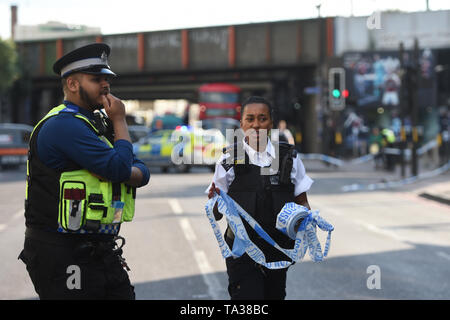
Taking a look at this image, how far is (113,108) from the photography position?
3.48 metres

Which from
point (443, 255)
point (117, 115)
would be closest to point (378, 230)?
point (443, 255)

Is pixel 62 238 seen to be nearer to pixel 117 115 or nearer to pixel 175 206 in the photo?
pixel 117 115

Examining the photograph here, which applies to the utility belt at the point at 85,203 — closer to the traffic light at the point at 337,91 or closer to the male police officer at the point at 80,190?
the male police officer at the point at 80,190

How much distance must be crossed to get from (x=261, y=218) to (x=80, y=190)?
1.25 meters

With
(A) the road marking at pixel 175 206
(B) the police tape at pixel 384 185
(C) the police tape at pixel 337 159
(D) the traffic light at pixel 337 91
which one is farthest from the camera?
(C) the police tape at pixel 337 159

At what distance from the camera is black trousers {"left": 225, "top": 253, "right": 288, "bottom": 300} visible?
13.7ft

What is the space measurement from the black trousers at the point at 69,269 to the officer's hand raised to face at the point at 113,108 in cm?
59

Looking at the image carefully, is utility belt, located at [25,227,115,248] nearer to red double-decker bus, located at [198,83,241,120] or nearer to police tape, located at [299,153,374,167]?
police tape, located at [299,153,374,167]

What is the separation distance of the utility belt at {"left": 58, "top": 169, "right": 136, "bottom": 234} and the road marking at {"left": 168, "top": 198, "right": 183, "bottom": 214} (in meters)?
11.1

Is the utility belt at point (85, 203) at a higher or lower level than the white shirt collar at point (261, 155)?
lower

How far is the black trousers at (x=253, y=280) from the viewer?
4.16 m

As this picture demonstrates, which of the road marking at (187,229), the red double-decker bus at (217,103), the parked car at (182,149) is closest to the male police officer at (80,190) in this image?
the road marking at (187,229)
